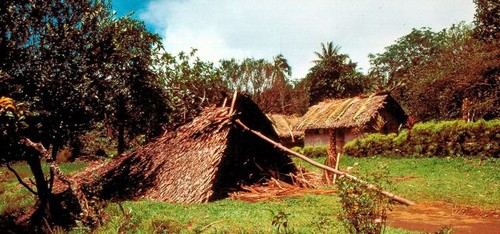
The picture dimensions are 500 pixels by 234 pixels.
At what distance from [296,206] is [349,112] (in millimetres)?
18356

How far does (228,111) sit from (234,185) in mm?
2258

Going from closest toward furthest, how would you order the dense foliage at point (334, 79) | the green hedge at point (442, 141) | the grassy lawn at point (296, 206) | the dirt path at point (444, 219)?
the grassy lawn at point (296, 206) < the dirt path at point (444, 219) < the green hedge at point (442, 141) < the dense foliage at point (334, 79)

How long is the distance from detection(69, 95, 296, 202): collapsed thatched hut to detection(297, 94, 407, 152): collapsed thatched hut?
12189 mm

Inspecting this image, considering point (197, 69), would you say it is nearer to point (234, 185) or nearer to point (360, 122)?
point (234, 185)

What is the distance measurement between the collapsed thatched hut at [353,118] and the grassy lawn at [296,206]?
29.6ft

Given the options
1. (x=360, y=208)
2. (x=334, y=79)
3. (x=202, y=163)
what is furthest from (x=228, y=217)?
(x=334, y=79)

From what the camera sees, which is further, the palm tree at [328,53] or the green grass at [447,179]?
the palm tree at [328,53]

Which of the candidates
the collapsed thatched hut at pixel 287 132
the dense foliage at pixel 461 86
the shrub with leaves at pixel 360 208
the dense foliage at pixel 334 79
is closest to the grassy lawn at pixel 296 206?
the shrub with leaves at pixel 360 208

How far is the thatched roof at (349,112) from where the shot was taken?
25391 mm

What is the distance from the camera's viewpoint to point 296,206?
31.0 ft

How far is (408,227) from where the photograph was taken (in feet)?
24.3

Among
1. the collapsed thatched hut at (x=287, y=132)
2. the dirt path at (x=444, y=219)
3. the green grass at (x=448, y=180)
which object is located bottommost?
the dirt path at (x=444, y=219)

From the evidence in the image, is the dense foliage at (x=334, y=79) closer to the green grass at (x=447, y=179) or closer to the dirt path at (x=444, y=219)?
the green grass at (x=447, y=179)

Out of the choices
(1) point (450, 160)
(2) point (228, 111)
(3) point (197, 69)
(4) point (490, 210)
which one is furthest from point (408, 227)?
(3) point (197, 69)
